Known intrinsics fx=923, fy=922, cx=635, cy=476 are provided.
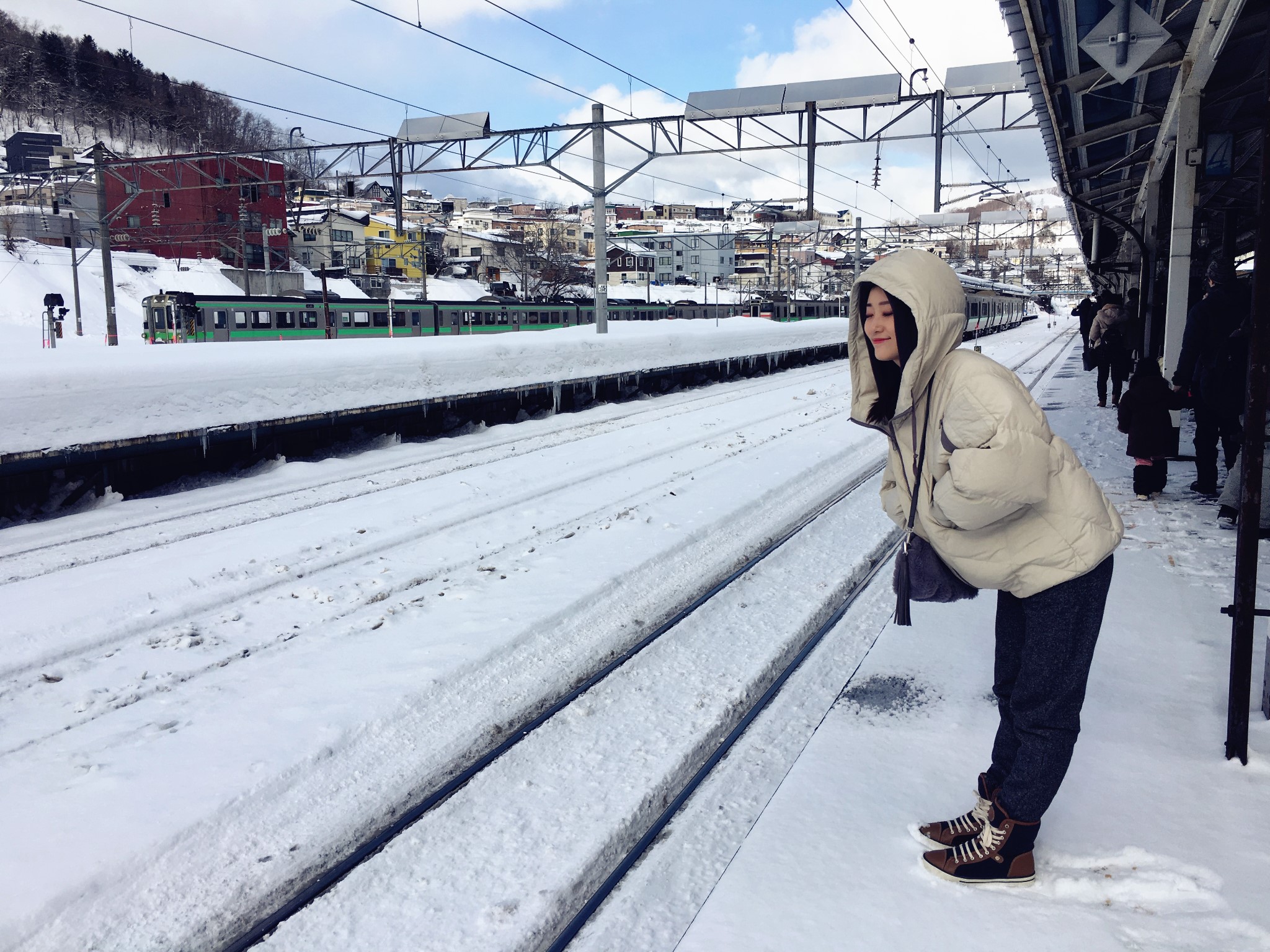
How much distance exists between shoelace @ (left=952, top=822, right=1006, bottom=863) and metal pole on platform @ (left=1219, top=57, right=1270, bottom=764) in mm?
1249

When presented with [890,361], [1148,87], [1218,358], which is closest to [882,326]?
[890,361]

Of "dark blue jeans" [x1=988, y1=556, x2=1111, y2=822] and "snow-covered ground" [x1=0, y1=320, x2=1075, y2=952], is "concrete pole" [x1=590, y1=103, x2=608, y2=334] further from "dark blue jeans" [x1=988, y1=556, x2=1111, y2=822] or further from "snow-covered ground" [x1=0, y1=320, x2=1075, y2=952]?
"dark blue jeans" [x1=988, y1=556, x2=1111, y2=822]

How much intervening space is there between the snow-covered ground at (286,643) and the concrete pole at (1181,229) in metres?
4.84

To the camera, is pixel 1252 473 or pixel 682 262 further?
pixel 682 262

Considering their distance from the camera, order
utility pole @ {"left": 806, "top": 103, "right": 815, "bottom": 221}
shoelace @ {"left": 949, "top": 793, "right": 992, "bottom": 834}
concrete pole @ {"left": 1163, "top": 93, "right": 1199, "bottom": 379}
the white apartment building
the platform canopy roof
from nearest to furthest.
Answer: shoelace @ {"left": 949, "top": 793, "right": 992, "bottom": 834} < the platform canopy roof < concrete pole @ {"left": 1163, "top": 93, "right": 1199, "bottom": 379} < utility pole @ {"left": 806, "top": 103, "right": 815, "bottom": 221} < the white apartment building

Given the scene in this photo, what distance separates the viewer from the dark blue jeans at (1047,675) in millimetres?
2521

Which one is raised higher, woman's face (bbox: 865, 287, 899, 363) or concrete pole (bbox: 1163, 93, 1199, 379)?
concrete pole (bbox: 1163, 93, 1199, 379)

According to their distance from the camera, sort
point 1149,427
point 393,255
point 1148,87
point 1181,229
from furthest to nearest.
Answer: point 393,255 < point 1148,87 < point 1181,229 < point 1149,427

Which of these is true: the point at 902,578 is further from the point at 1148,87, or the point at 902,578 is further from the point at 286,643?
the point at 1148,87

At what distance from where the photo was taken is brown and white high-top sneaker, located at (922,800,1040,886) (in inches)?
106

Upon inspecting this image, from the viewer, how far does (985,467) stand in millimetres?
2342

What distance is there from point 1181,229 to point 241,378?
1058 cm

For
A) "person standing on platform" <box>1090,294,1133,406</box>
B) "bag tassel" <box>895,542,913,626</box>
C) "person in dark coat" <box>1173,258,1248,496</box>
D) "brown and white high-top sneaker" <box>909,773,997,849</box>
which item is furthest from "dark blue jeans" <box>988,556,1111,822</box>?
"person standing on platform" <box>1090,294,1133,406</box>

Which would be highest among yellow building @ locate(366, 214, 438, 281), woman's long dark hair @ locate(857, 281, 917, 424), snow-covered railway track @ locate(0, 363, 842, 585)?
yellow building @ locate(366, 214, 438, 281)
